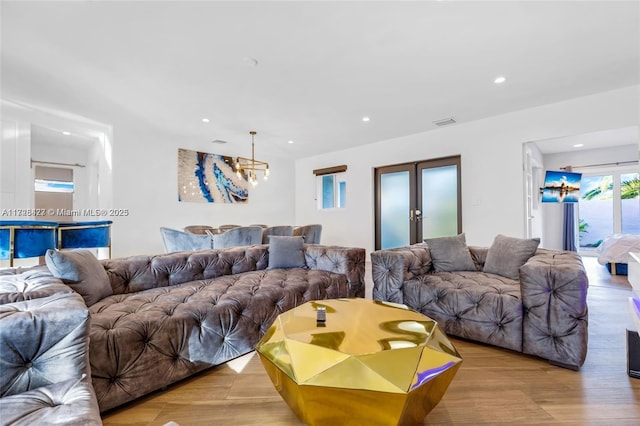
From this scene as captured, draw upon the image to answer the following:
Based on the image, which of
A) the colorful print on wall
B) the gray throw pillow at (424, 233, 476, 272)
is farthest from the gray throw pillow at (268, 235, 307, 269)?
the colorful print on wall

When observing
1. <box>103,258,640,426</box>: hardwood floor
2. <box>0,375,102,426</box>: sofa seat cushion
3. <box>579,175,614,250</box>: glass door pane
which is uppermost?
<box>579,175,614,250</box>: glass door pane

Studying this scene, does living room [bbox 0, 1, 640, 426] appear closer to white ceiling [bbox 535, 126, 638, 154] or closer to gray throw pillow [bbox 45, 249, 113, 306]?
white ceiling [bbox 535, 126, 638, 154]

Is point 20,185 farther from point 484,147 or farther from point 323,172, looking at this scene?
point 484,147

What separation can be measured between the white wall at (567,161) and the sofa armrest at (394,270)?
213 inches

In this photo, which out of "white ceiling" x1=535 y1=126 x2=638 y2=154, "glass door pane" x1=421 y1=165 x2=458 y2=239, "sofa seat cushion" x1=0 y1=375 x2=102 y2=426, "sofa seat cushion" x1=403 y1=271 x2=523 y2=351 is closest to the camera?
"sofa seat cushion" x1=0 y1=375 x2=102 y2=426

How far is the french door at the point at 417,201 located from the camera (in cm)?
484

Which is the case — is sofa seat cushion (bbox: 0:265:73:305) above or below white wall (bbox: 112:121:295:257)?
below

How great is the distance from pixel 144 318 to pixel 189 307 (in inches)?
10.0

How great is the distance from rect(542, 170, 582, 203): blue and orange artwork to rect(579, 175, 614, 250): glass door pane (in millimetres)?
718

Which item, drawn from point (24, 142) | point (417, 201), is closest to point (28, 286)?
point (24, 142)

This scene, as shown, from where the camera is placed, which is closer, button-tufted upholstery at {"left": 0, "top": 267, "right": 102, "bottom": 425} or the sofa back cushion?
button-tufted upholstery at {"left": 0, "top": 267, "right": 102, "bottom": 425}

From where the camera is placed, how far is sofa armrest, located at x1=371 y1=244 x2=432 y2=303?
8.43ft

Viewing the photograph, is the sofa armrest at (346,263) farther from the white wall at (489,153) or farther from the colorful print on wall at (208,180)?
the colorful print on wall at (208,180)

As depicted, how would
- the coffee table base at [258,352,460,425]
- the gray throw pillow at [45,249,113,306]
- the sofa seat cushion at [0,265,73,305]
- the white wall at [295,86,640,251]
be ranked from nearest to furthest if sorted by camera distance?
the coffee table base at [258,352,460,425] < the sofa seat cushion at [0,265,73,305] < the gray throw pillow at [45,249,113,306] < the white wall at [295,86,640,251]
